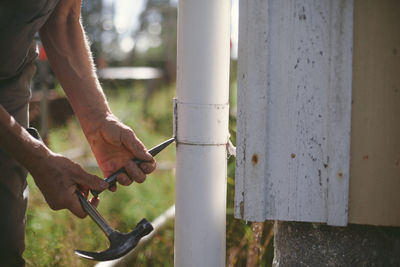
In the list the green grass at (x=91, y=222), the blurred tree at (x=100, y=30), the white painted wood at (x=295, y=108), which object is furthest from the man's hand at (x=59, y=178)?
the blurred tree at (x=100, y=30)

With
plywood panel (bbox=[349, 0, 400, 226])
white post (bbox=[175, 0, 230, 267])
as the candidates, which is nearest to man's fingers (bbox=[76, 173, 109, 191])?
white post (bbox=[175, 0, 230, 267])

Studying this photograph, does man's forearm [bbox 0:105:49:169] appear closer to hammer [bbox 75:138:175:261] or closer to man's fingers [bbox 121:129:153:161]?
hammer [bbox 75:138:175:261]

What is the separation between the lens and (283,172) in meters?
1.81

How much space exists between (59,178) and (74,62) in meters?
0.64

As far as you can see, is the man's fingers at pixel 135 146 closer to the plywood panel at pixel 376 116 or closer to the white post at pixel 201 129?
the white post at pixel 201 129

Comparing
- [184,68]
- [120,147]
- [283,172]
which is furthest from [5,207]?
[283,172]

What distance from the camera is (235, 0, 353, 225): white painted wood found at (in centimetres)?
175

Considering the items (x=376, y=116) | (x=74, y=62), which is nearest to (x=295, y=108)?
(x=376, y=116)

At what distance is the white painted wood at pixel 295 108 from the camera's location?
1745 mm

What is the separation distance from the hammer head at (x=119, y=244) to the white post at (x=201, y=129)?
0.24 m

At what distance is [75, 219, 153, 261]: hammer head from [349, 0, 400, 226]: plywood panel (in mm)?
700

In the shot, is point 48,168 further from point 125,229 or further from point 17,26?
point 125,229

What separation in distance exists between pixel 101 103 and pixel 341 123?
91 cm

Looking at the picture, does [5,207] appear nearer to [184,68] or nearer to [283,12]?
[184,68]
